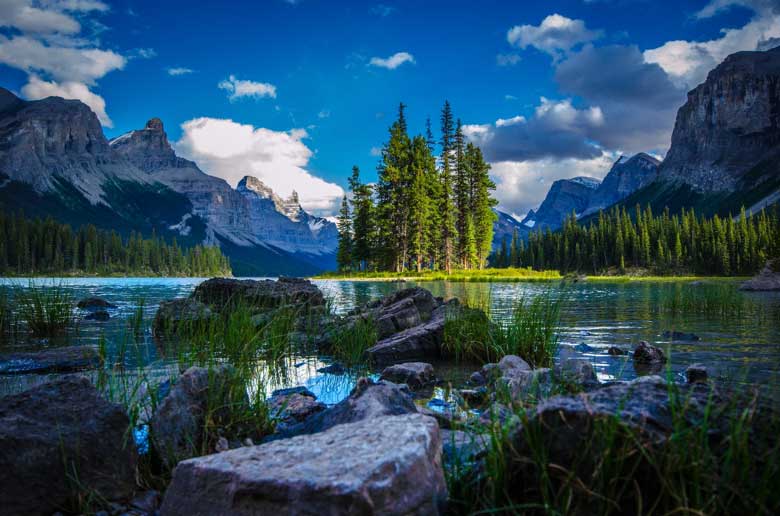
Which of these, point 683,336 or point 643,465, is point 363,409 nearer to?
point 643,465

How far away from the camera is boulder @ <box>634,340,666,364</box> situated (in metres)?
9.18

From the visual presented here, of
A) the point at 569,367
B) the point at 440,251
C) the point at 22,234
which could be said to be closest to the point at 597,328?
the point at 569,367

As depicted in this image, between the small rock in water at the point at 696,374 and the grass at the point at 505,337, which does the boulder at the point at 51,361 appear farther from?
the small rock in water at the point at 696,374

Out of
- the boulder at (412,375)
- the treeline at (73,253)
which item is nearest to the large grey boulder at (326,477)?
the boulder at (412,375)

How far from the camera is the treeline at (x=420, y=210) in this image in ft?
202

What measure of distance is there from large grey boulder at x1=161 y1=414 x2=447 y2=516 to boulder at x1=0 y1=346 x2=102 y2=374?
672 cm

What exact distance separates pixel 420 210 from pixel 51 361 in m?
53.4

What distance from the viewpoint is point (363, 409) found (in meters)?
4.53

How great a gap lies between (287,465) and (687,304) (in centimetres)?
2193

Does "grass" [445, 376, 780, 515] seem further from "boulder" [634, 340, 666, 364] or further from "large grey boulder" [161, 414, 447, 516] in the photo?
"boulder" [634, 340, 666, 364]

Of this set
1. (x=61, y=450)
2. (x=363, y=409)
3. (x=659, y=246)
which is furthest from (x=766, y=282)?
(x=659, y=246)

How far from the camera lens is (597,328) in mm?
14195

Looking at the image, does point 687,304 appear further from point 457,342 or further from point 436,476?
point 436,476

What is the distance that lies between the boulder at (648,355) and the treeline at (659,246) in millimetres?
87018
